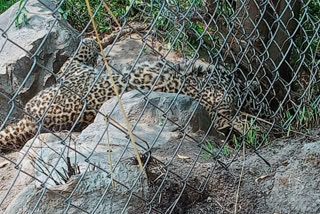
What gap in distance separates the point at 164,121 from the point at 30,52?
2299mm

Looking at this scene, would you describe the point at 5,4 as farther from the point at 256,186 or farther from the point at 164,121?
the point at 256,186

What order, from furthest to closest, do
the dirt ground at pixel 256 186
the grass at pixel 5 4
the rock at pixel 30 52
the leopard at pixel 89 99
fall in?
the grass at pixel 5 4
the rock at pixel 30 52
the leopard at pixel 89 99
the dirt ground at pixel 256 186

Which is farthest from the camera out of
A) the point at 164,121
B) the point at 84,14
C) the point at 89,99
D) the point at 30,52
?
the point at 84,14

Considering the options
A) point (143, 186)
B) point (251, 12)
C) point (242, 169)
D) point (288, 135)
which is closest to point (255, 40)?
point (251, 12)

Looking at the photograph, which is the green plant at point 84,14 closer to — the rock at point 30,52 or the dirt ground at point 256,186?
the rock at point 30,52

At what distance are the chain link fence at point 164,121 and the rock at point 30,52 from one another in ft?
0.05

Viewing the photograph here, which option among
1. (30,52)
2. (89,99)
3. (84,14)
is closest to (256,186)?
(89,99)

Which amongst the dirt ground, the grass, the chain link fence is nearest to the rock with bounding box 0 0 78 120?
the chain link fence

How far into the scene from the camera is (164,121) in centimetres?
342

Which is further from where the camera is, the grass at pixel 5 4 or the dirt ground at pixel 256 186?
the grass at pixel 5 4

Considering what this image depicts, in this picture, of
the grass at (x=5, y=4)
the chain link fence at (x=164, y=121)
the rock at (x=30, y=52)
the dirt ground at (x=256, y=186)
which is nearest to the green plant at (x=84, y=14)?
the chain link fence at (x=164, y=121)

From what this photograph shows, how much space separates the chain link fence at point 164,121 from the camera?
2.78 m

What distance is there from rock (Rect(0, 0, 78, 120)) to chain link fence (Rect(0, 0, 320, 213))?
16 millimetres

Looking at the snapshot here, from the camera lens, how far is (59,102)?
5.13 meters
